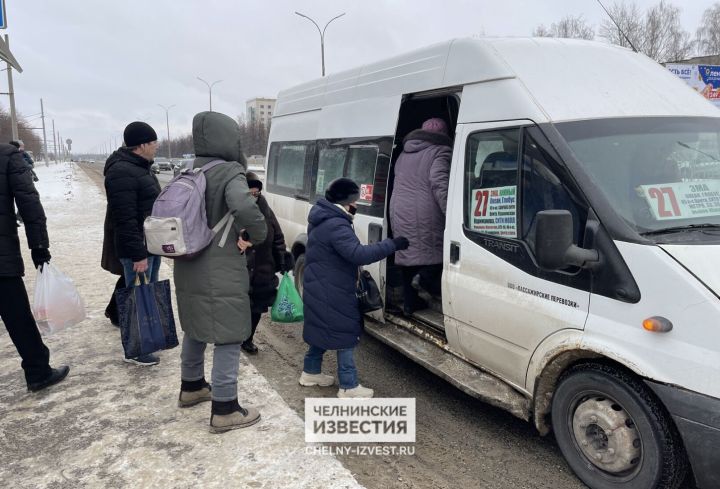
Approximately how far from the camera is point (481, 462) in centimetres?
331

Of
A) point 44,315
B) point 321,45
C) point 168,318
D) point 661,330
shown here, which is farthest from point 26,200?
point 321,45

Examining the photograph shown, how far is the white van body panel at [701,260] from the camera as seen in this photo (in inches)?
95.6

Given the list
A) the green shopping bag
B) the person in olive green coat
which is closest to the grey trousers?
the person in olive green coat

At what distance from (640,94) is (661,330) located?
1641mm

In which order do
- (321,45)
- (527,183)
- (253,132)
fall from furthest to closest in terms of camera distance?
(253,132)
(321,45)
(527,183)

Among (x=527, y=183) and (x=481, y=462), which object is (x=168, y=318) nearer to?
(x=481, y=462)

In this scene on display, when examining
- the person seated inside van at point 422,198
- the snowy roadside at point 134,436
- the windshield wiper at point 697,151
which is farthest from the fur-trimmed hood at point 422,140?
the snowy roadside at point 134,436

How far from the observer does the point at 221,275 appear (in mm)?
3354

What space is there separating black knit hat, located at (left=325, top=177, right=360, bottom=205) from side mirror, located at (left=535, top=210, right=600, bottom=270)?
1.48 meters

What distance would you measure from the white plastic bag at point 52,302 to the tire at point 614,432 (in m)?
3.68

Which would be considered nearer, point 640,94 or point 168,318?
point 640,94

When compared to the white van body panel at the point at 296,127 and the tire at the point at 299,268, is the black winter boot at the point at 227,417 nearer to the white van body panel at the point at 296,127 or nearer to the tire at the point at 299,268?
the tire at the point at 299,268

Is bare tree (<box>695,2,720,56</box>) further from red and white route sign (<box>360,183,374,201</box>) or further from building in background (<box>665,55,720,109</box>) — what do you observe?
red and white route sign (<box>360,183,374,201</box>)

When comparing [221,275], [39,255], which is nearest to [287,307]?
[221,275]
